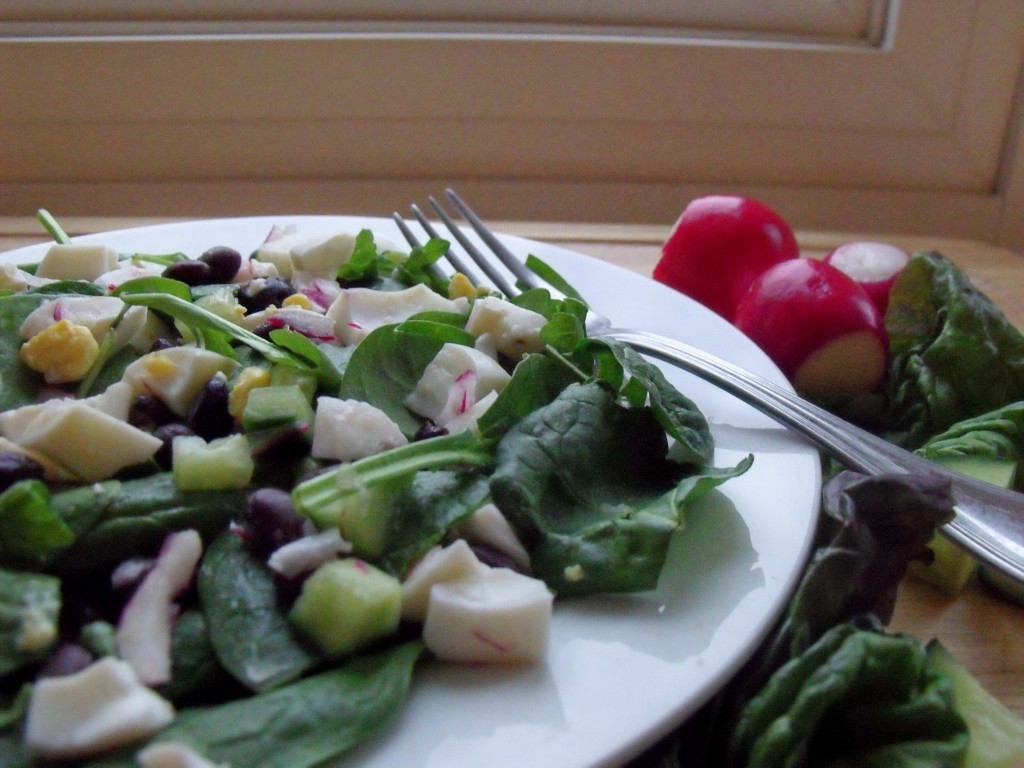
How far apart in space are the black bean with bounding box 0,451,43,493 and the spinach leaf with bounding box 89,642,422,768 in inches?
13.7

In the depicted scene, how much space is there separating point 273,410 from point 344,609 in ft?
1.07

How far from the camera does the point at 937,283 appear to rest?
65.0 inches

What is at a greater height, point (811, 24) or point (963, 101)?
point (811, 24)

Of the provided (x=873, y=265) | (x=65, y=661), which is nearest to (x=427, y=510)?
(x=65, y=661)

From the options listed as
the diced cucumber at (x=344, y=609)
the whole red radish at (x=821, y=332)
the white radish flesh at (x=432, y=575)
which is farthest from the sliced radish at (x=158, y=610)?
the whole red radish at (x=821, y=332)

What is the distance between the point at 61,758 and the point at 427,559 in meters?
0.38

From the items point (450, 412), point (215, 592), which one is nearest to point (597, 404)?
point (450, 412)

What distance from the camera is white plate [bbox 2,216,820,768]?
0.79 metres

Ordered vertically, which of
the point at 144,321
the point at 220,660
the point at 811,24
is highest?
the point at 811,24

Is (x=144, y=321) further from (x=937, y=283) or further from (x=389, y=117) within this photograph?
(x=389, y=117)

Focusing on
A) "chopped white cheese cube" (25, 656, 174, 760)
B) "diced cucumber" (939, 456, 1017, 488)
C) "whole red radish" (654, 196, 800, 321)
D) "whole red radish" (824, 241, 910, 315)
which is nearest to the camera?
"chopped white cheese cube" (25, 656, 174, 760)

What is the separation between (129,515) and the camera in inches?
38.3

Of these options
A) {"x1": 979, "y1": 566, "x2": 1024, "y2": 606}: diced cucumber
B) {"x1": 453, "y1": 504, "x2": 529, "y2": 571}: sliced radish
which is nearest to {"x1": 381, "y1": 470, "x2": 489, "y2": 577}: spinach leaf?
{"x1": 453, "y1": 504, "x2": 529, "y2": 571}: sliced radish

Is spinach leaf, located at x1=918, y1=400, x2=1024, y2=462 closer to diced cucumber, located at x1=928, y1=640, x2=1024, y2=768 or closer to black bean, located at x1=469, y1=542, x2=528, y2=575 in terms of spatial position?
diced cucumber, located at x1=928, y1=640, x2=1024, y2=768
